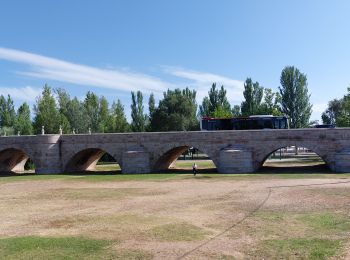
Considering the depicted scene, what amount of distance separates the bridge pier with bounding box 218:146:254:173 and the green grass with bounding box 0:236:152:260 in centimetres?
2467

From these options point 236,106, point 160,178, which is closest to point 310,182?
point 160,178

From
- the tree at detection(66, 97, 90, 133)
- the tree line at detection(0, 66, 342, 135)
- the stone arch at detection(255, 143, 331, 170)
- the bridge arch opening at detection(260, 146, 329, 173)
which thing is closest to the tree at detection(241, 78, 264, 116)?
the tree line at detection(0, 66, 342, 135)

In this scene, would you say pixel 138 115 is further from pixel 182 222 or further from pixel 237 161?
pixel 182 222

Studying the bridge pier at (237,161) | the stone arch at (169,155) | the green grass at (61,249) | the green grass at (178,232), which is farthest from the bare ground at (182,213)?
the stone arch at (169,155)

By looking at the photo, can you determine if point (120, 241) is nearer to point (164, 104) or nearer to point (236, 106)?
point (164, 104)

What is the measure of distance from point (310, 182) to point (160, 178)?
11.8m

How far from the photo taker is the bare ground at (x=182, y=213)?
43.9 ft

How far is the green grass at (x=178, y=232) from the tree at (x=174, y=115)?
168ft

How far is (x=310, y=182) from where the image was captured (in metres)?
28.2

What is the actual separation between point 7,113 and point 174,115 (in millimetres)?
27277

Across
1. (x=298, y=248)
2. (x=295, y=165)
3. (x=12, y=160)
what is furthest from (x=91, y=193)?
(x=12, y=160)

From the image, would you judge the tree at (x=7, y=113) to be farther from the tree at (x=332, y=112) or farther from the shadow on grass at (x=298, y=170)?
the tree at (x=332, y=112)

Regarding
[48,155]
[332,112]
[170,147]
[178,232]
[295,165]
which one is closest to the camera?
[178,232]

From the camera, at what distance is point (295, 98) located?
67125 mm
